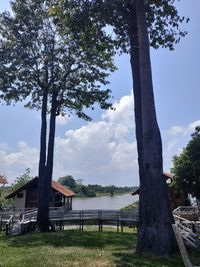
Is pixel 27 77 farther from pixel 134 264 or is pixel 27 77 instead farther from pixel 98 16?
pixel 134 264

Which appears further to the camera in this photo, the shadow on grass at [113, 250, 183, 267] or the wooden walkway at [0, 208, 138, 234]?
the wooden walkway at [0, 208, 138, 234]

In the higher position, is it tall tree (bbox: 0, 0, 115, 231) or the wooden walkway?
tall tree (bbox: 0, 0, 115, 231)

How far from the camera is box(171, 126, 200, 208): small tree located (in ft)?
96.4

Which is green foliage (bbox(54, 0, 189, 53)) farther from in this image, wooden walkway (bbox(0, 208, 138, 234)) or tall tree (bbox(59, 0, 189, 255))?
wooden walkway (bbox(0, 208, 138, 234))

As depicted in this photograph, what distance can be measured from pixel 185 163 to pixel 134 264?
21588 mm

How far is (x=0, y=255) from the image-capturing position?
1288cm

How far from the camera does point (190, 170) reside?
29469 millimetres

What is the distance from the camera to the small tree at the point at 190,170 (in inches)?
1157

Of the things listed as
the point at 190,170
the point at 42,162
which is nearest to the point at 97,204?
the point at 190,170

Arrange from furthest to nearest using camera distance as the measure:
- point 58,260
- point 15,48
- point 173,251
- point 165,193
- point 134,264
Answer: point 15,48 < point 165,193 < point 173,251 < point 58,260 < point 134,264

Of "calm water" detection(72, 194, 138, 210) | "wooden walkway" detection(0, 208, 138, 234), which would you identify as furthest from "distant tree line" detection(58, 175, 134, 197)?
"wooden walkway" detection(0, 208, 138, 234)

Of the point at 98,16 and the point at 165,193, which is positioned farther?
the point at 98,16

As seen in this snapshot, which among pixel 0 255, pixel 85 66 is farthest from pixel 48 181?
pixel 0 255

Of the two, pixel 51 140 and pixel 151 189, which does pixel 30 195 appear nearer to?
pixel 51 140
